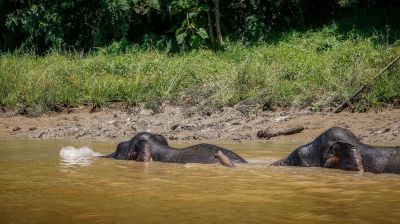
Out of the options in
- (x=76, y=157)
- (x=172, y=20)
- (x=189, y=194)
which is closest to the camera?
(x=189, y=194)

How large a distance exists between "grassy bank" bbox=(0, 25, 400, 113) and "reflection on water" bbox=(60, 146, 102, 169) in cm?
433

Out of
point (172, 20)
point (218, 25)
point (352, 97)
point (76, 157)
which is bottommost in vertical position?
point (76, 157)

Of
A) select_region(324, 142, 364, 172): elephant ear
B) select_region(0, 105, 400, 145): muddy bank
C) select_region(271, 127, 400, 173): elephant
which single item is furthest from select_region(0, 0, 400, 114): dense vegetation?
select_region(324, 142, 364, 172): elephant ear

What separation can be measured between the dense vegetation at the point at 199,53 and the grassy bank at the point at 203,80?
0.02m

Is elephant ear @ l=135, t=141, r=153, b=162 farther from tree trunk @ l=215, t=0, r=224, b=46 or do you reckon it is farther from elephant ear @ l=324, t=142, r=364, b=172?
tree trunk @ l=215, t=0, r=224, b=46

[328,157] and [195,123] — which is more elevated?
[195,123]

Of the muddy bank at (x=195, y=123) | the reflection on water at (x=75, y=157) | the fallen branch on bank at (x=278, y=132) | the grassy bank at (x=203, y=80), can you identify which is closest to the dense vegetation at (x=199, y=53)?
the grassy bank at (x=203, y=80)

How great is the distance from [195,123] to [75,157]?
384 centimetres

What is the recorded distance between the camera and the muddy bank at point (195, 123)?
9.62 meters

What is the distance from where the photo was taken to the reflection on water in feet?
22.0

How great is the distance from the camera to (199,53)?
18078 mm

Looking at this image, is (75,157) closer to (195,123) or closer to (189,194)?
(189,194)

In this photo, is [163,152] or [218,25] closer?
[163,152]

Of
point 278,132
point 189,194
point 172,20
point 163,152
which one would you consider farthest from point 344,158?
point 172,20
